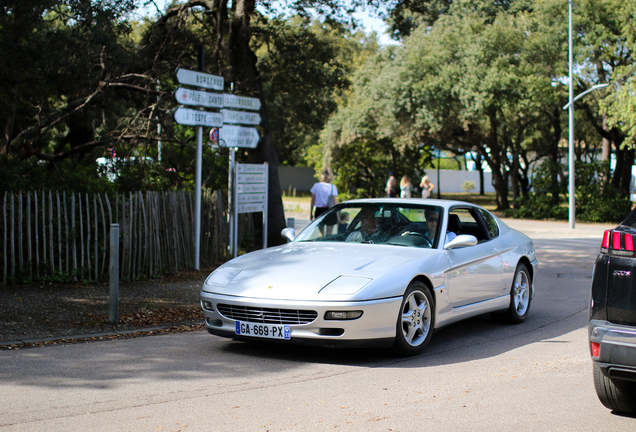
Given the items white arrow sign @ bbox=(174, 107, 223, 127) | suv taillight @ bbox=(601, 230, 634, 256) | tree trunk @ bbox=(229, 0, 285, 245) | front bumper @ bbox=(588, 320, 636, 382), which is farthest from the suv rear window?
tree trunk @ bbox=(229, 0, 285, 245)

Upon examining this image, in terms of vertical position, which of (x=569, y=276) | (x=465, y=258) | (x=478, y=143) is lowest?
(x=569, y=276)

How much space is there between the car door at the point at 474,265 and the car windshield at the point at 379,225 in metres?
0.35

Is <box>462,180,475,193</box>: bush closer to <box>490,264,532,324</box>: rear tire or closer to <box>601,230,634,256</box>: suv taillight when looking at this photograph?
<box>490,264,532,324</box>: rear tire

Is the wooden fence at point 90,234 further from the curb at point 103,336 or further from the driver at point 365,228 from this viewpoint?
the driver at point 365,228

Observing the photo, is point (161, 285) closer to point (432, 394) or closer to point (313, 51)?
point (432, 394)

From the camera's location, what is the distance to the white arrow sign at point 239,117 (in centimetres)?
1255

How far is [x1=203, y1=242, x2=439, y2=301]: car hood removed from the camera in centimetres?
587

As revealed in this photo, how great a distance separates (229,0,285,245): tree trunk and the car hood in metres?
7.83

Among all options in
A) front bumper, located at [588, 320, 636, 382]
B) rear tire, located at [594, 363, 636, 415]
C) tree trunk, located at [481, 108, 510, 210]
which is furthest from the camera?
tree trunk, located at [481, 108, 510, 210]

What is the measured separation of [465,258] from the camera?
7121mm

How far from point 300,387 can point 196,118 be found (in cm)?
741

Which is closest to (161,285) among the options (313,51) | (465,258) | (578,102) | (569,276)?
(465,258)

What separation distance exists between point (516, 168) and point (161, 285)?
32913mm

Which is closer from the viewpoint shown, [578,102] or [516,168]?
[578,102]
